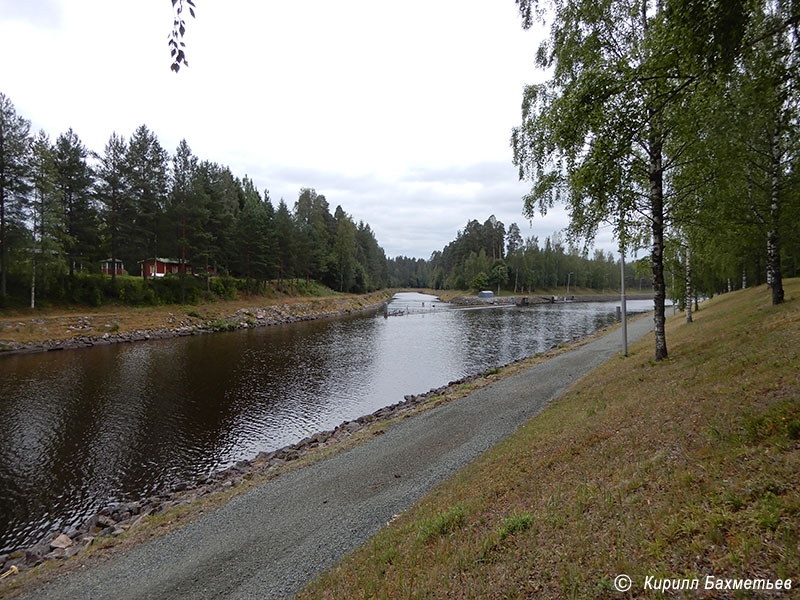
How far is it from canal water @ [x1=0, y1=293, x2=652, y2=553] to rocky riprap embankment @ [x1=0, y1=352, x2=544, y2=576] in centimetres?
70

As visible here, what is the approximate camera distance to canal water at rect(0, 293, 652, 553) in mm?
10922

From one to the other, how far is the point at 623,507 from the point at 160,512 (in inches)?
401

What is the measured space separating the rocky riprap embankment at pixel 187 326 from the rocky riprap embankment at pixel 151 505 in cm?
2673

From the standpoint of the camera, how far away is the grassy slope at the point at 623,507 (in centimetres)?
335

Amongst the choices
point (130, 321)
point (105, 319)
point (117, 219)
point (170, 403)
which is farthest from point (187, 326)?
point (170, 403)

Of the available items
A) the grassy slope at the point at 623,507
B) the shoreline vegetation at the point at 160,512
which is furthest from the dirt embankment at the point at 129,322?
the grassy slope at the point at 623,507

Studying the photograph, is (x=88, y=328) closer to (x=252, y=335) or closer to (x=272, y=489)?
(x=252, y=335)

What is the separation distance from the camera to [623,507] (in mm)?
4375

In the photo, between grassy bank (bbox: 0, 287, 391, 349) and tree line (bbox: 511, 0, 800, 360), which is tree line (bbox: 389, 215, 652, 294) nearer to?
grassy bank (bbox: 0, 287, 391, 349)

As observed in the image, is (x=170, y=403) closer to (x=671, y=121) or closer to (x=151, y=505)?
(x=151, y=505)

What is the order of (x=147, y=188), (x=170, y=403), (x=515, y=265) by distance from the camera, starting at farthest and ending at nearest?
(x=515, y=265) → (x=147, y=188) → (x=170, y=403)

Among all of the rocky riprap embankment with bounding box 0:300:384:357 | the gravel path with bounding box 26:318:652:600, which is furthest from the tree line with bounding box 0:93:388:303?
the gravel path with bounding box 26:318:652:600

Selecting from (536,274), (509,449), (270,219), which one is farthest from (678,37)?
(536,274)

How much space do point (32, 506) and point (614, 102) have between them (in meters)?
16.7
